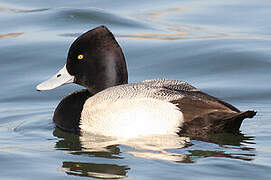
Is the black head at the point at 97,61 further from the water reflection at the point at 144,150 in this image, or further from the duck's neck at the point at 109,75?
the water reflection at the point at 144,150

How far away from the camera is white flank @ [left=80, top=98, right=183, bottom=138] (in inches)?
252

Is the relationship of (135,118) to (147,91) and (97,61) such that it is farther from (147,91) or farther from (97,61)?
(97,61)

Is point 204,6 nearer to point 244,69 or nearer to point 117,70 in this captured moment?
point 244,69

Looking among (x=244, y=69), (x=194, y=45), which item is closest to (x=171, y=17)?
(x=194, y=45)

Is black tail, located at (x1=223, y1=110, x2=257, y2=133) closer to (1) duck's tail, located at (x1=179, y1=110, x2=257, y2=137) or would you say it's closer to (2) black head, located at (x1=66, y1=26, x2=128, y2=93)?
(1) duck's tail, located at (x1=179, y1=110, x2=257, y2=137)

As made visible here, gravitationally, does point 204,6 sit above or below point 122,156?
above

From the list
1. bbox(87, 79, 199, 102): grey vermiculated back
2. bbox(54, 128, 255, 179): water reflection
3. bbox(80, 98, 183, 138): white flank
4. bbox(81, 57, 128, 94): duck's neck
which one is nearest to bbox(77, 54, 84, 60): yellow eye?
bbox(81, 57, 128, 94): duck's neck

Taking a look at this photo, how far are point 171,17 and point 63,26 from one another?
1.60 m

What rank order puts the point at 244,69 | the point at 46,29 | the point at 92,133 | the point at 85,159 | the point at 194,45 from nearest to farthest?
the point at 85,159
the point at 92,133
the point at 244,69
the point at 194,45
the point at 46,29

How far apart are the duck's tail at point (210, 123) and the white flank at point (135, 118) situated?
8cm

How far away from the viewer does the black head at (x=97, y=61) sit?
705 cm

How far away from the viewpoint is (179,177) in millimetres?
5504

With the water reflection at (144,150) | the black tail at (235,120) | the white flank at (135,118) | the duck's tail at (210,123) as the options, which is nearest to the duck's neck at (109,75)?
the white flank at (135,118)

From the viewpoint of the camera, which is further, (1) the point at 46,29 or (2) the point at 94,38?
(1) the point at 46,29
